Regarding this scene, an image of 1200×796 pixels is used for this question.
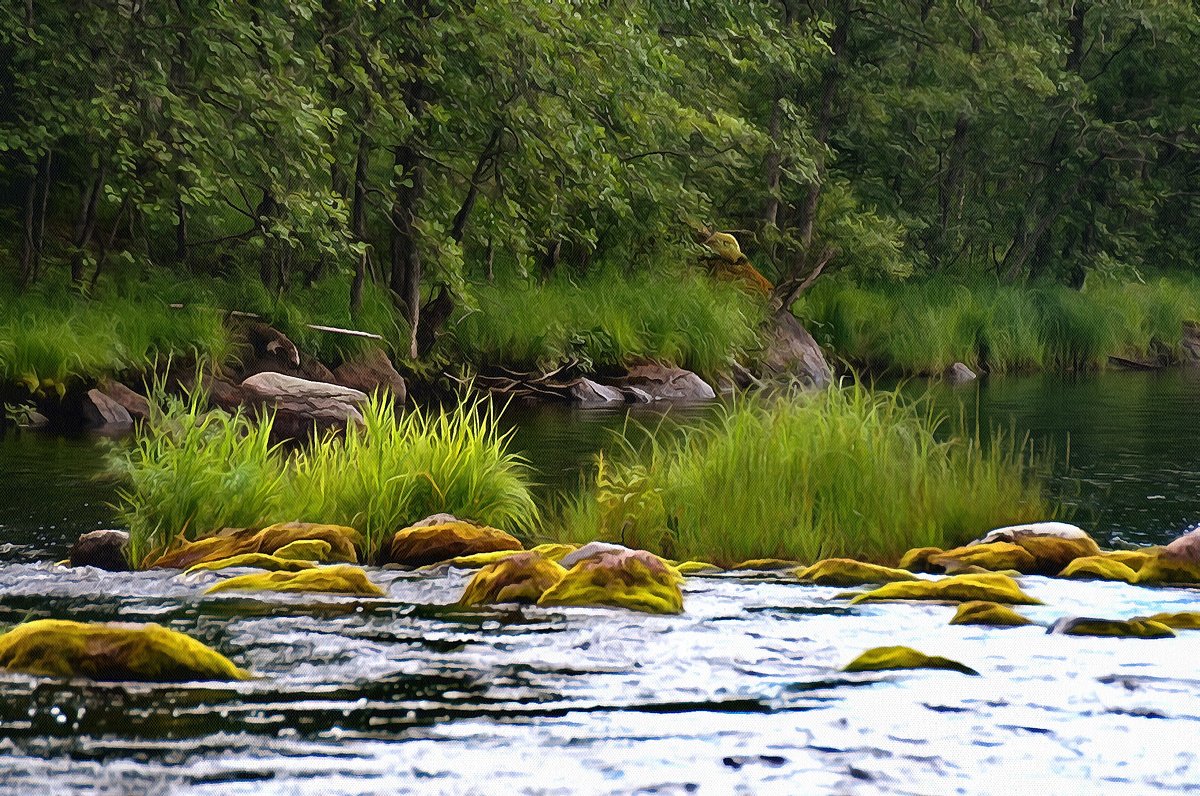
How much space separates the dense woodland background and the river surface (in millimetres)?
9283

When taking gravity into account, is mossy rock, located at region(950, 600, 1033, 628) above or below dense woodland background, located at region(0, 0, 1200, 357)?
below

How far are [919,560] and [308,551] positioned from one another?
351 cm

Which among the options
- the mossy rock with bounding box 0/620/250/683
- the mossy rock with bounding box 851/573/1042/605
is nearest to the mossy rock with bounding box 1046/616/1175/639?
the mossy rock with bounding box 851/573/1042/605

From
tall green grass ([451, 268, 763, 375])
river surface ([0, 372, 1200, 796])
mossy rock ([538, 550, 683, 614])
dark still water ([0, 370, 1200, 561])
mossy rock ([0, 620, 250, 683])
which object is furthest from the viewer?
tall green grass ([451, 268, 763, 375])

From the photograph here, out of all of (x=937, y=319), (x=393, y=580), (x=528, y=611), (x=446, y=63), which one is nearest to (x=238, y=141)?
(x=446, y=63)

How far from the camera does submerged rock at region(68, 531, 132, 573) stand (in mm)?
9117

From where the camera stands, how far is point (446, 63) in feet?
61.9

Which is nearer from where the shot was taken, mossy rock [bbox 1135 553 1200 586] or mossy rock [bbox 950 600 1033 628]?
mossy rock [bbox 950 600 1033 628]

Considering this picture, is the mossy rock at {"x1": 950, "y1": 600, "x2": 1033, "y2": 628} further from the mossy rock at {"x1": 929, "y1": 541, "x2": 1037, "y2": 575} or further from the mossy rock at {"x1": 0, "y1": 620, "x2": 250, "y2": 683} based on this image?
the mossy rock at {"x1": 0, "y1": 620, "x2": 250, "y2": 683}

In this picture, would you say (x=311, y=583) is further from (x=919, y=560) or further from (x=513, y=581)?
(x=919, y=560)

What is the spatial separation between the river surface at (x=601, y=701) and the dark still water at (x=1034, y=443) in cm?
213

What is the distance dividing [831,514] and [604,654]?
328 centimetres

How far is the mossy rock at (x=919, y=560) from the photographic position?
926cm

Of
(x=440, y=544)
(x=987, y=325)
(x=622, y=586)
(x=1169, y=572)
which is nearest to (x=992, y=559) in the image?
(x=1169, y=572)
